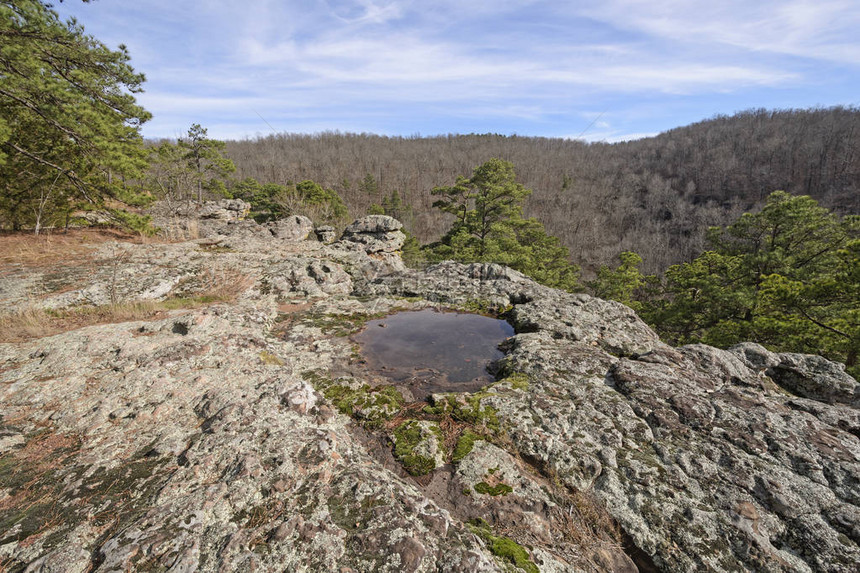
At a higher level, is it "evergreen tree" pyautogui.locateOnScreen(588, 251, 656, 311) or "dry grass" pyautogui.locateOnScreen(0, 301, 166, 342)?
"dry grass" pyautogui.locateOnScreen(0, 301, 166, 342)

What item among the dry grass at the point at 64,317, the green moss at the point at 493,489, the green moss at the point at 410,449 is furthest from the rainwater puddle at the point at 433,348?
the dry grass at the point at 64,317

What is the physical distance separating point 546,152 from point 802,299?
404 ft

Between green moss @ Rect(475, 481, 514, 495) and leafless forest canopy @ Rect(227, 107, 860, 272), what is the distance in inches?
2504

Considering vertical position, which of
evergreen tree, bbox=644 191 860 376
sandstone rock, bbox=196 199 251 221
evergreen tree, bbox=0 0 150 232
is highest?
evergreen tree, bbox=0 0 150 232

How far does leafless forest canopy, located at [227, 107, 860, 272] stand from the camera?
74.1 meters

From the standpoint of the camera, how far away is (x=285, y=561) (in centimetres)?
225

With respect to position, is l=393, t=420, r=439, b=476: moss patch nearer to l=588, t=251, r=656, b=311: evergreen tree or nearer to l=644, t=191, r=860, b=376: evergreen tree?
l=644, t=191, r=860, b=376: evergreen tree

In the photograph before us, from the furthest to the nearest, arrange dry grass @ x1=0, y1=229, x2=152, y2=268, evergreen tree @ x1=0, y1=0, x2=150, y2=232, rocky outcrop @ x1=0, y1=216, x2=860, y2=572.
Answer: dry grass @ x1=0, y1=229, x2=152, y2=268 < evergreen tree @ x1=0, y1=0, x2=150, y2=232 < rocky outcrop @ x1=0, y1=216, x2=860, y2=572

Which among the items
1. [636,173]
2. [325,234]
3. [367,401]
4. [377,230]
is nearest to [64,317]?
[367,401]

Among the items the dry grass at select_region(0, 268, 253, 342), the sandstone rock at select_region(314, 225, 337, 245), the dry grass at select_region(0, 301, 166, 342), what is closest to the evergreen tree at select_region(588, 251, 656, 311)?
the sandstone rock at select_region(314, 225, 337, 245)

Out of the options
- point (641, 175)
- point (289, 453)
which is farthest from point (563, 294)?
point (641, 175)

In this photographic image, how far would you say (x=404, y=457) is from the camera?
3.63m

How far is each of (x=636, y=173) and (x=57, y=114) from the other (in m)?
125

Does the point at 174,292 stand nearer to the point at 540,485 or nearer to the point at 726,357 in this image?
the point at 540,485
